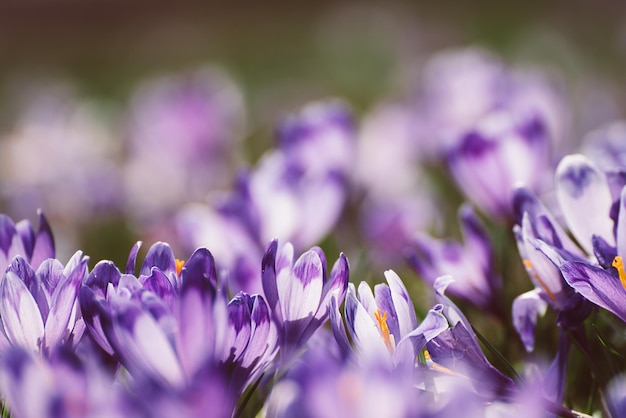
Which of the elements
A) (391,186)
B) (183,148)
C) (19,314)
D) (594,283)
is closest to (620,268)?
(594,283)

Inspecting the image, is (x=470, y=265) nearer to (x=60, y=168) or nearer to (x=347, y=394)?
(x=347, y=394)

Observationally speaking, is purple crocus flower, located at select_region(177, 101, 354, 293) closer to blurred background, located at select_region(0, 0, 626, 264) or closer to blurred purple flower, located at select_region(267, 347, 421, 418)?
blurred purple flower, located at select_region(267, 347, 421, 418)

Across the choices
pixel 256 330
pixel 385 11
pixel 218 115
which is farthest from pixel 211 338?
pixel 385 11


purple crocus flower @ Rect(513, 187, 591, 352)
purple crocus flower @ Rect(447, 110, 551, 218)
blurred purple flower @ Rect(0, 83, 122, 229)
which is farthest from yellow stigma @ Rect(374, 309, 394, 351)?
blurred purple flower @ Rect(0, 83, 122, 229)

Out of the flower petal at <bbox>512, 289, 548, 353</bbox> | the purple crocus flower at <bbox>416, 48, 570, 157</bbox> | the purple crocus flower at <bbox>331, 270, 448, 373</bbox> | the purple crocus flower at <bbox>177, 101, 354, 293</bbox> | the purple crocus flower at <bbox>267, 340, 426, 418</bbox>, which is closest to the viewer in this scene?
the purple crocus flower at <bbox>267, 340, 426, 418</bbox>

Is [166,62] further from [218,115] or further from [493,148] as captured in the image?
[493,148]

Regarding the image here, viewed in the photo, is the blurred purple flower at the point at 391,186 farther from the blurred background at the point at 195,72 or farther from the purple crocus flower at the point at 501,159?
the purple crocus flower at the point at 501,159
